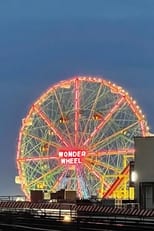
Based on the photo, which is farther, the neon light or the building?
the neon light

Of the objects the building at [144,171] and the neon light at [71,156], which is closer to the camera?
the building at [144,171]

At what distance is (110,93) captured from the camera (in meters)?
85.1

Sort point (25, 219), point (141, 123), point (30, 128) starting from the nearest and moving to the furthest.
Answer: point (25, 219), point (141, 123), point (30, 128)

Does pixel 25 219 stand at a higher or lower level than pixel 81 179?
lower

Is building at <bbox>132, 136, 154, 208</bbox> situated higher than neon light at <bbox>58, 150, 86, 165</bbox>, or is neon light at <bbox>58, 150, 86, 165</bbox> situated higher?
neon light at <bbox>58, 150, 86, 165</bbox>

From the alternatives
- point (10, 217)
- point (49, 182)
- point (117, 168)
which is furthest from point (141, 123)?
point (10, 217)

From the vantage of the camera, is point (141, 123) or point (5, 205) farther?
point (141, 123)

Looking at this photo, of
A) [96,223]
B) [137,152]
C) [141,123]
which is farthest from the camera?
[141,123]

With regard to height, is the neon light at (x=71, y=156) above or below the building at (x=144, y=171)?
above

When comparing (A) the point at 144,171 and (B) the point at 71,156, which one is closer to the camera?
(A) the point at 144,171

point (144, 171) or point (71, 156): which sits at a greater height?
point (71, 156)

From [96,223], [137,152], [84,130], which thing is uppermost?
[84,130]

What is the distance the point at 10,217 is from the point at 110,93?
46.7 m

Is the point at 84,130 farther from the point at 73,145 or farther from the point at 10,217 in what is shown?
the point at 10,217
